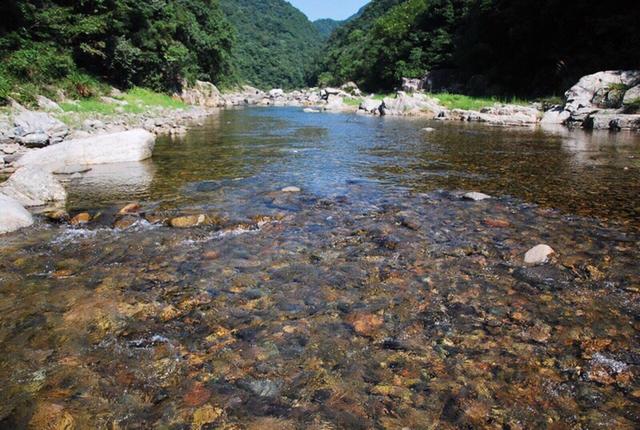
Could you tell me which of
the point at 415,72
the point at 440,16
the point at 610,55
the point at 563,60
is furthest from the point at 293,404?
the point at 440,16

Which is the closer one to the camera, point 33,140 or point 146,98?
point 33,140

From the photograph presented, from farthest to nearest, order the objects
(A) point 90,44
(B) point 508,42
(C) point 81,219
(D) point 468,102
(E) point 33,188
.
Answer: (B) point 508,42 → (D) point 468,102 → (A) point 90,44 → (E) point 33,188 → (C) point 81,219

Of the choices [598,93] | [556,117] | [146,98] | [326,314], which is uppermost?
[146,98]

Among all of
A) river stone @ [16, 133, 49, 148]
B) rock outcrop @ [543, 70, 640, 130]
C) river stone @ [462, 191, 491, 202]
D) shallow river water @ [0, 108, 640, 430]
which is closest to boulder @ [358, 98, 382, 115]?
rock outcrop @ [543, 70, 640, 130]

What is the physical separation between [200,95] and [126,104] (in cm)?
2349

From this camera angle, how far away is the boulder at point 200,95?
131 feet

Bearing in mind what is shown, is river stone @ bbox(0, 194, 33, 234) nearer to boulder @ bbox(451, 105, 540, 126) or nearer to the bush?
the bush

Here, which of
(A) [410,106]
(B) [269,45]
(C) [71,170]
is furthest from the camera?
(B) [269,45]

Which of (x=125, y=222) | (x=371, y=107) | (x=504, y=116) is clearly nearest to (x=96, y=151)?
(x=125, y=222)

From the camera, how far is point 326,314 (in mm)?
3707

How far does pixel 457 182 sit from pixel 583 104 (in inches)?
772

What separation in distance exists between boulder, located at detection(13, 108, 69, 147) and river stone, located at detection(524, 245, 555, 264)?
1327cm

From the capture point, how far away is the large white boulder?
33.4 ft

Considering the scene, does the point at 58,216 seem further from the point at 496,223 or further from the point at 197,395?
the point at 496,223
